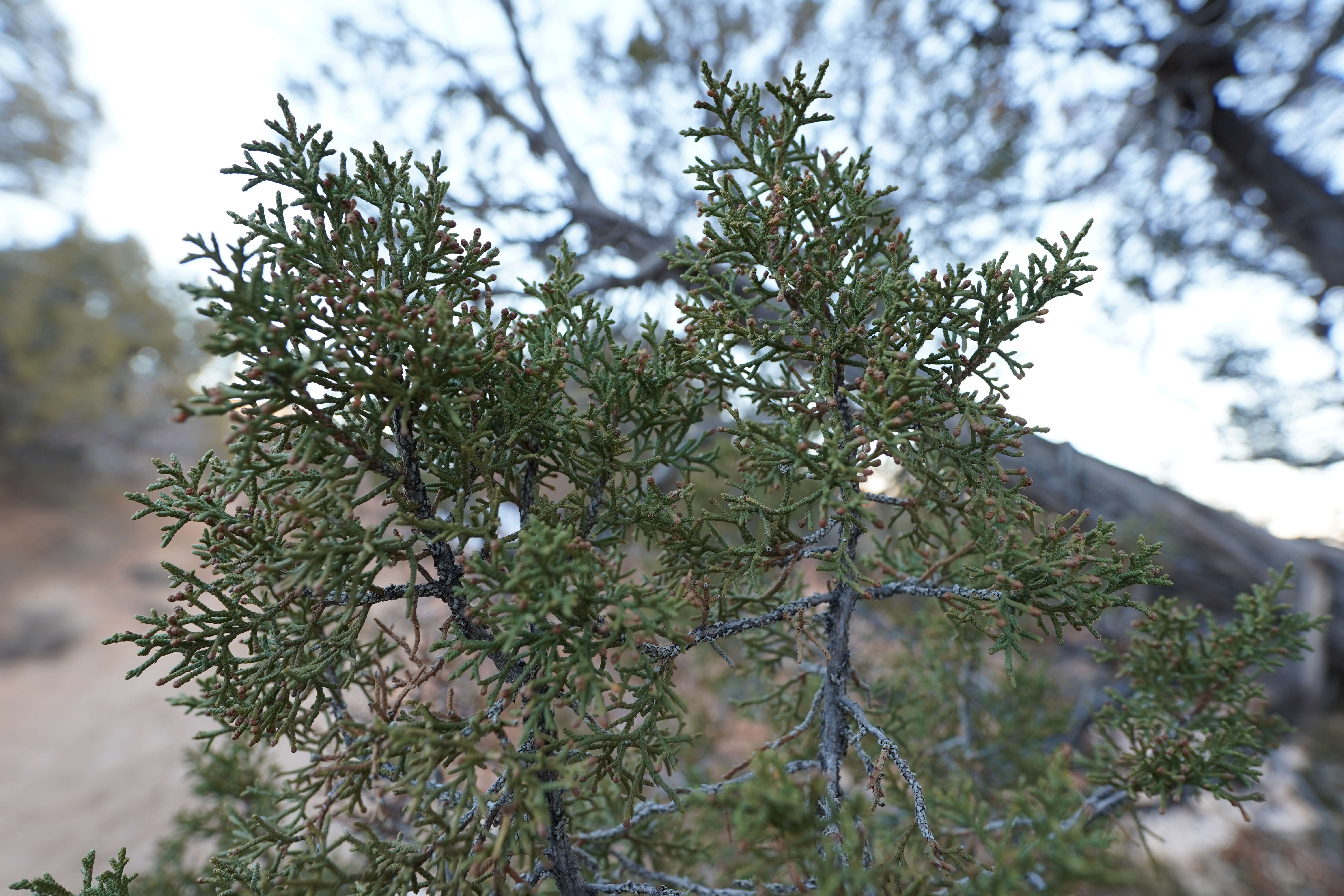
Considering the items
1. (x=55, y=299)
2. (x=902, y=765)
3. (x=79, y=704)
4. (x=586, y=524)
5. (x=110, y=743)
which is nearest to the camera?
(x=902, y=765)

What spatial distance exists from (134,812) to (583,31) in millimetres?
11960

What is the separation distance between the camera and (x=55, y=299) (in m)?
14.9

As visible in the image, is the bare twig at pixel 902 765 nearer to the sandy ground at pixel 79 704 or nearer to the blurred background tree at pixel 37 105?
the sandy ground at pixel 79 704

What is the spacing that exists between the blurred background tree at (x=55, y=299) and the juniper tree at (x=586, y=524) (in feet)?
53.6

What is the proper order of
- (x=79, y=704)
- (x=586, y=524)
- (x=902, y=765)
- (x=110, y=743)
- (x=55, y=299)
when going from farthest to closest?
(x=55, y=299) < (x=79, y=704) < (x=110, y=743) < (x=586, y=524) < (x=902, y=765)

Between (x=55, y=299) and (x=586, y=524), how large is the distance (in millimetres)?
20484

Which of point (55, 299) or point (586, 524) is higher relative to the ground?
point (55, 299)

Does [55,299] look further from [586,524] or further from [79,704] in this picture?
[586,524]

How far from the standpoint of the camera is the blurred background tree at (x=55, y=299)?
1438 centimetres

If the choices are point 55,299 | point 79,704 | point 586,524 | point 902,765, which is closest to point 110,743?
point 79,704

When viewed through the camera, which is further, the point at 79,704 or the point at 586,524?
the point at 79,704

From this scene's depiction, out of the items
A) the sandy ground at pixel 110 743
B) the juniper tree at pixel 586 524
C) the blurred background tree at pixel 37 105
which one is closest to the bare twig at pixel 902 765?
the juniper tree at pixel 586 524

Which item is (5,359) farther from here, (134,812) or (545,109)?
(545,109)

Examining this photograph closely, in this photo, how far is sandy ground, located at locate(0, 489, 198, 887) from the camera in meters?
8.22
